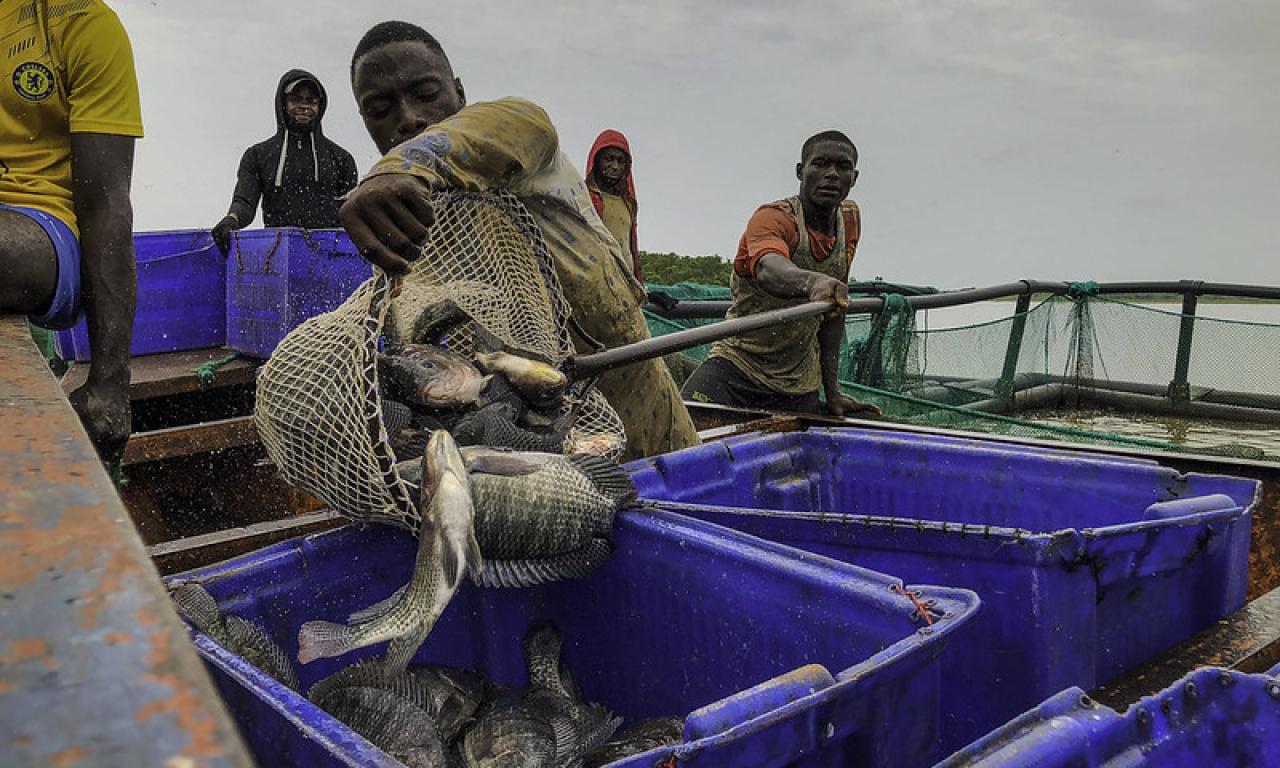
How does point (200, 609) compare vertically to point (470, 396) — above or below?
below

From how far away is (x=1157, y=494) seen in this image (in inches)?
103

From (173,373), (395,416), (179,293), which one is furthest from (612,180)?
(395,416)

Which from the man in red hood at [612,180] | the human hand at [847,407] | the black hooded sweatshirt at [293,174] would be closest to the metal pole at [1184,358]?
the human hand at [847,407]

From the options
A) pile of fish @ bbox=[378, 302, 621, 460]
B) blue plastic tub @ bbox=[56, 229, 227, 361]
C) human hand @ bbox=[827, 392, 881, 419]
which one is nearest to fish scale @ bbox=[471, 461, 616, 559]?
pile of fish @ bbox=[378, 302, 621, 460]

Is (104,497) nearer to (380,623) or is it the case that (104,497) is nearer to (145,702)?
(145,702)

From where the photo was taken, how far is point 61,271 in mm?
2549

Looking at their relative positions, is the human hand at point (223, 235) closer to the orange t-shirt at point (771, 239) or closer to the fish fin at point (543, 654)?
the orange t-shirt at point (771, 239)

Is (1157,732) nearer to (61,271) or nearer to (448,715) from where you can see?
(448,715)

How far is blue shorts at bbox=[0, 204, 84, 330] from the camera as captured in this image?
8.33 ft

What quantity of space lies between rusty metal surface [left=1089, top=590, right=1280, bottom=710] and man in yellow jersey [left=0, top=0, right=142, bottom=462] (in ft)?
9.12

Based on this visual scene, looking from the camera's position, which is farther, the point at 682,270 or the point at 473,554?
the point at 682,270

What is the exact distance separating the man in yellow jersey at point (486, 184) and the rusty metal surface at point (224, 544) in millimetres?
904

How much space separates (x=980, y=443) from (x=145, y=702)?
9.56 ft

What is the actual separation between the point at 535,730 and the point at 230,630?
68 cm
